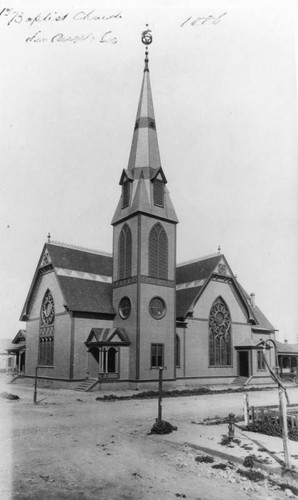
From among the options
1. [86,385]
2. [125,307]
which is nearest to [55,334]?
[86,385]

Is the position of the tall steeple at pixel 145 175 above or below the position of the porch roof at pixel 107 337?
above

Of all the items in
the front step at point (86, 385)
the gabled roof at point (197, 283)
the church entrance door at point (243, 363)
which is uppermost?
the gabled roof at point (197, 283)

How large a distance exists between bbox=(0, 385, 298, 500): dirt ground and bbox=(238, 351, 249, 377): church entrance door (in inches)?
851

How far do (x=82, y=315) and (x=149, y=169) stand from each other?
12.1m

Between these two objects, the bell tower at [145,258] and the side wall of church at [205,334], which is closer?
the bell tower at [145,258]

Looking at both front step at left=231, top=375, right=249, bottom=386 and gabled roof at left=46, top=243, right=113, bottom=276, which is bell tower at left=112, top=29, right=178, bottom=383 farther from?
front step at left=231, top=375, right=249, bottom=386

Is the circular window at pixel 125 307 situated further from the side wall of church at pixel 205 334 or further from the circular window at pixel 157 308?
the side wall of church at pixel 205 334

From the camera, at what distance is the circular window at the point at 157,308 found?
3195cm

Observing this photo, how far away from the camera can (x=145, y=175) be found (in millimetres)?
33875

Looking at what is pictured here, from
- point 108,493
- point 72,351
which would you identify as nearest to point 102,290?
point 72,351

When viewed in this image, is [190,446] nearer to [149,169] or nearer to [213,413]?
[213,413]

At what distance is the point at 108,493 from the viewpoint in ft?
28.1

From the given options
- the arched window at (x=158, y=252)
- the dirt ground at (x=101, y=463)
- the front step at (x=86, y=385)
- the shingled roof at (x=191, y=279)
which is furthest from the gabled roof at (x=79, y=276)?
the dirt ground at (x=101, y=463)

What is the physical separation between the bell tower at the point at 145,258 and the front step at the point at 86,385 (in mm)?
2605
